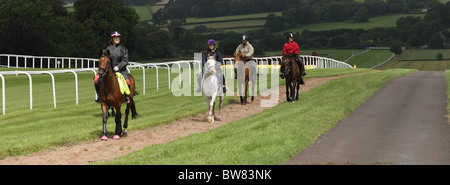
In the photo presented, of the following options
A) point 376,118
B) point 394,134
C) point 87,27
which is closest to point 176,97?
point 376,118

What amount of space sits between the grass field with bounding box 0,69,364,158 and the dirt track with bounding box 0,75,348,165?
406mm

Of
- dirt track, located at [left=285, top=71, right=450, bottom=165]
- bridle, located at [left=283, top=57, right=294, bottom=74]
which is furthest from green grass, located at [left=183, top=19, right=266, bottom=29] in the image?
dirt track, located at [left=285, top=71, right=450, bottom=165]

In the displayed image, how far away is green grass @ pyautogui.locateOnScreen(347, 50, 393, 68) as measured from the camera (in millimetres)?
123000

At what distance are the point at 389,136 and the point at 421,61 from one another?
130m

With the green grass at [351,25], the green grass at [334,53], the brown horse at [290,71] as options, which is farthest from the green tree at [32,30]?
the green grass at [351,25]

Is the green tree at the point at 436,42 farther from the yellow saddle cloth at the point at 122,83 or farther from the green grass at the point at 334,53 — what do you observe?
the yellow saddle cloth at the point at 122,83

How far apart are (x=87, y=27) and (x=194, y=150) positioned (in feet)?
221

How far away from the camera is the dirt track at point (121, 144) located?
450 inches

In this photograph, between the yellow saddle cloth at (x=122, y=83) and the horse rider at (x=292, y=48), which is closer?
the yellow saddle cloth at (x=122, y=83)

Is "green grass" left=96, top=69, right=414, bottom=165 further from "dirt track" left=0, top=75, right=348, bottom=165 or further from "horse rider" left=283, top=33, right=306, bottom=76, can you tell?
"horse rider" left=283, top=33, right=306, bottom=76

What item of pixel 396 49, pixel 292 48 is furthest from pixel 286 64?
pixel 396 49

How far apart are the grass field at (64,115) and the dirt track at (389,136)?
17.4 feet

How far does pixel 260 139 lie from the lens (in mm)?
12812
